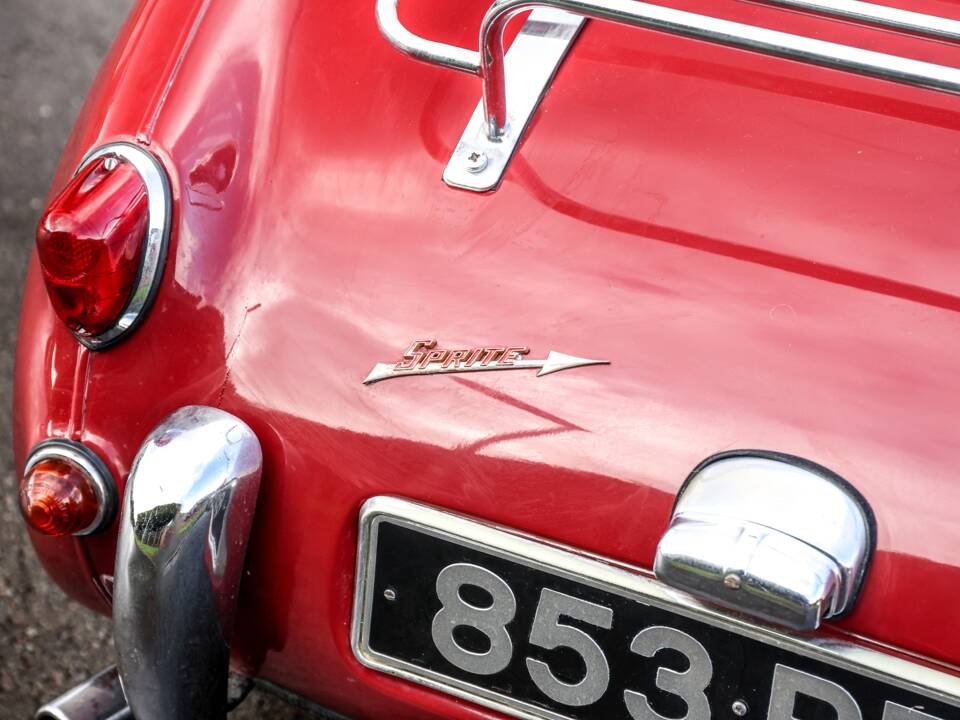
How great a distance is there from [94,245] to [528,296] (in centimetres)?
54

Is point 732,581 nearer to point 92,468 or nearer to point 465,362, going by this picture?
point 465,362

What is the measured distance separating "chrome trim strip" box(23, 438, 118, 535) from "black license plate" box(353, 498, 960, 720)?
37cm

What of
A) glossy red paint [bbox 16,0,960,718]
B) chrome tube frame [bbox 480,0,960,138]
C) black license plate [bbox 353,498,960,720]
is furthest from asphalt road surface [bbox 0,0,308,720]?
chrome tube frame [bbox 480,0,960,138]

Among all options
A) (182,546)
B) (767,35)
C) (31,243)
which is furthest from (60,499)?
(31,243)

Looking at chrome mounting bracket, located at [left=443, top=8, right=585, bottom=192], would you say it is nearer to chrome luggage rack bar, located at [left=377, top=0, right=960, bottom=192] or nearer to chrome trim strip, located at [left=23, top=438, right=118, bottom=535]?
chrome luggage rack bar, located at [left=377, top=0, right=960, bottom=192]

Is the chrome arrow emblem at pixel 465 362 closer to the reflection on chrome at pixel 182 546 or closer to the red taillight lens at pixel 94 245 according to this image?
the reflection on chrome at pixel 182 546

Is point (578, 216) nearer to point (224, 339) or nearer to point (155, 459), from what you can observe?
point (224, 339)

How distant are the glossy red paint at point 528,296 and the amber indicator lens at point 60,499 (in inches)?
2.1

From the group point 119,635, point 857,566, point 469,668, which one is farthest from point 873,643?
point 119,635

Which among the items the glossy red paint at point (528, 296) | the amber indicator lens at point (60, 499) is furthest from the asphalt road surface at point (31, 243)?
the amber indicator lens at point (60, 499)

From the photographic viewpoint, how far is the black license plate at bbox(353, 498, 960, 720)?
1.17 metres

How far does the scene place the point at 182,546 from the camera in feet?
4.46

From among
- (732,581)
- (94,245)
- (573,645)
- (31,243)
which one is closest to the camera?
(732,581)

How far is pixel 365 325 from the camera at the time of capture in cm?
137
